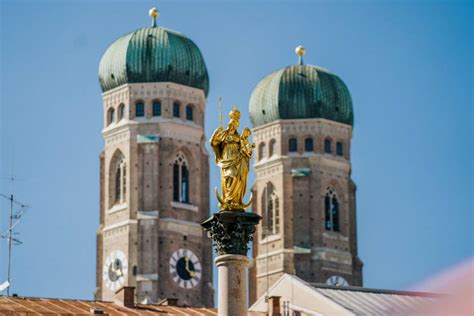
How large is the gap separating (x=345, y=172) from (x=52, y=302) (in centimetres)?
6771

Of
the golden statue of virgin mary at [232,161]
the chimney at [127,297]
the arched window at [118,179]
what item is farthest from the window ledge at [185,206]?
the golden statue of virgin mary at [232,161]

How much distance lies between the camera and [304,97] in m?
151

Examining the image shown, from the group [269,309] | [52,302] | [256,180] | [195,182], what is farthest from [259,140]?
[52,302]

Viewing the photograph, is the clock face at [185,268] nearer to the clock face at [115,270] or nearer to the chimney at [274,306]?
the clock face at [115,270]

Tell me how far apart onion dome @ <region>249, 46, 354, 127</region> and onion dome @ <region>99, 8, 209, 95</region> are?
10502 mm

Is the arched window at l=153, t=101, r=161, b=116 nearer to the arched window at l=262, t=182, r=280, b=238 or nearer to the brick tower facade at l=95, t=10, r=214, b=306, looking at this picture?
the brick tower facade at l=95, t=10, r=214, b=306

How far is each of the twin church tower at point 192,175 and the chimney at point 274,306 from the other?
115 ft

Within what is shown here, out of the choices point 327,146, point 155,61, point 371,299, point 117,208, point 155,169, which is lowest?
point 371,299

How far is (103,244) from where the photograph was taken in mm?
139125

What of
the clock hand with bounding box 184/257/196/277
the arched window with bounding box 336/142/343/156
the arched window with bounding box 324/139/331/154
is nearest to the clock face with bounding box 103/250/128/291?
the clock hand with bounding box 184/257/196/277

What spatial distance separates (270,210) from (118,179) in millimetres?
15227

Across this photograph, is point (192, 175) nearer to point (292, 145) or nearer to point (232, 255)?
point (292, 145)

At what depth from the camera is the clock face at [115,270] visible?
135750mm

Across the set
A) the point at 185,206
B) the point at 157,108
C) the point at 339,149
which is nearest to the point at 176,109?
the point at 157,108
